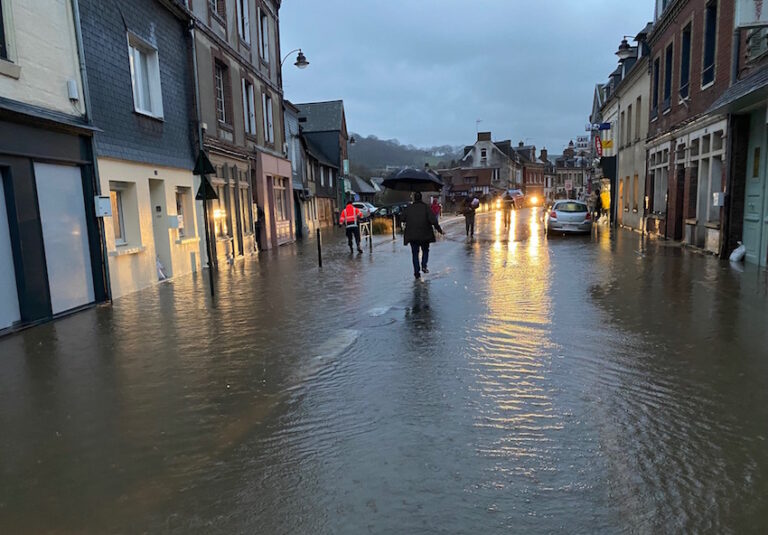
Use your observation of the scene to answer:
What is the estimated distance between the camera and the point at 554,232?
21.8 metres

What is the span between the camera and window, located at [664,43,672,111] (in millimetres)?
17984

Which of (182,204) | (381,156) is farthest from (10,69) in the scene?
(381,156)

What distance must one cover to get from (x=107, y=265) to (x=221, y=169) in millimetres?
6489

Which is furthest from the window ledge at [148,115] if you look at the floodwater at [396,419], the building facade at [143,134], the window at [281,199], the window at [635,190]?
the window at [635,190]

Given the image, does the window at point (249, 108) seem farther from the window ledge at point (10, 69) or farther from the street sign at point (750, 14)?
the street sign at point (750, 14)

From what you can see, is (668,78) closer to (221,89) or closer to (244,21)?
(244,21)

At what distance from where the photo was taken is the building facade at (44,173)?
7434mm

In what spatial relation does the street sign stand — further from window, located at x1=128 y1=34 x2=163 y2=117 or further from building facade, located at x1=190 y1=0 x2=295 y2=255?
building facade, located at x1=190 y1=0 x2=295 y2=255

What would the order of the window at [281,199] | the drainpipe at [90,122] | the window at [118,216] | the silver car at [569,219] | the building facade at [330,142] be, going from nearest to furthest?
1. the drainpipe at [90,122]
2. the window at [118,216]
3. the silver car at [569,219]
4. the window at [281,199]
5. the building facade at [330,142]

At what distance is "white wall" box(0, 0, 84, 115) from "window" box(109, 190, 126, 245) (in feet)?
7.11

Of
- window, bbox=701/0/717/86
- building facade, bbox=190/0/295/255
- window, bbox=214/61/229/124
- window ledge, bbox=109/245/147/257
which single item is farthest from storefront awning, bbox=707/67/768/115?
window, bbox=214/61/229/124

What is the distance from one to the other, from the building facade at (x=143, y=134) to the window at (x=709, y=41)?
13.6m

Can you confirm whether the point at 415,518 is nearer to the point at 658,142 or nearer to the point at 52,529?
the point at 52,529

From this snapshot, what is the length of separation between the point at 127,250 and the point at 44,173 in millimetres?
2570
